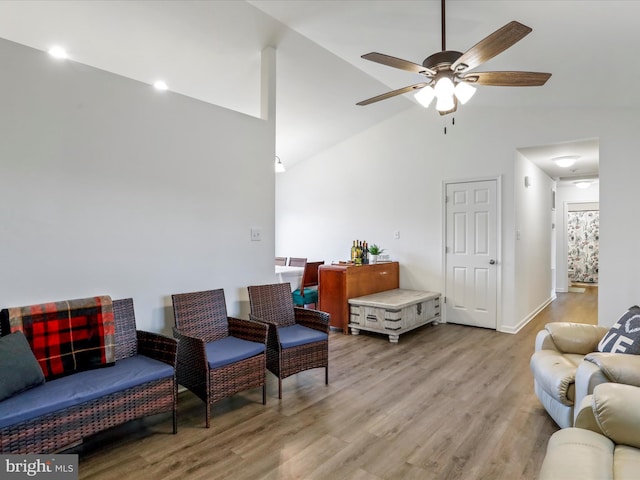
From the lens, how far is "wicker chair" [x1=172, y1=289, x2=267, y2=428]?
2.51 meters

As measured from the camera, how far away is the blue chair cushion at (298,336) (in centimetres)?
298

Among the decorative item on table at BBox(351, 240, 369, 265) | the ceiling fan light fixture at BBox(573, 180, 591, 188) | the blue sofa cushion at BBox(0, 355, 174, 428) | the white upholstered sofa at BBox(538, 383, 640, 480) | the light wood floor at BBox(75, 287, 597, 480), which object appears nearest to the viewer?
the white upholstered sofa at BBox(538, 383, 640, 480)

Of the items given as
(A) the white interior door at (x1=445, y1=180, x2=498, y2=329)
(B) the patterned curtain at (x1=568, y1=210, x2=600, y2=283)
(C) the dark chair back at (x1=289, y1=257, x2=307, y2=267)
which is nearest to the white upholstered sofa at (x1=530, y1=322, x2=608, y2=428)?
(A) the white interior door at (x1=445, y1=180, x2=498, y2=329)

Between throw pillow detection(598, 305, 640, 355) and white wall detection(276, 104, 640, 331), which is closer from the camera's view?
throw pillow detection(598, 305, 640, 355)

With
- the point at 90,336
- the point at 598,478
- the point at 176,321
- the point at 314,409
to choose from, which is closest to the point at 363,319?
the point at 314,409

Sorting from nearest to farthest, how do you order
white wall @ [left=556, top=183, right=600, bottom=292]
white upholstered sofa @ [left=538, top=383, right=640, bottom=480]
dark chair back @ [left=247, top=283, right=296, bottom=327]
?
1. white upholstered sofa @ [left=538, top=383, right=640, bottom=480]
2. dark chair back @ [left=247, top=283, right=296, bottom=327]
3. white wall @ [left=556, top=183, right=600, bottom=292]

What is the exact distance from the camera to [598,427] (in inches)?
62.9

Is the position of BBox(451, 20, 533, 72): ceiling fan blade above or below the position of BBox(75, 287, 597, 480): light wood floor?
above

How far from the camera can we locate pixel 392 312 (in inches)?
174

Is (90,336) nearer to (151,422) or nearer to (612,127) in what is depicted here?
(151,422)

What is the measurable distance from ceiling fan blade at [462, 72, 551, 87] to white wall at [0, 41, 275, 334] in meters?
1.98

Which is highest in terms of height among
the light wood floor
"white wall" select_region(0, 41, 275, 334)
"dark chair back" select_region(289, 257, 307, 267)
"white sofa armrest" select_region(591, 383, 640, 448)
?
"white wall" select_region(0, 41, 275, 334)

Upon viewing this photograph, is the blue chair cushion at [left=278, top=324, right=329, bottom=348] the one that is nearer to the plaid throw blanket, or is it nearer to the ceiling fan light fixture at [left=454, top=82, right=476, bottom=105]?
the plaid throw blanket

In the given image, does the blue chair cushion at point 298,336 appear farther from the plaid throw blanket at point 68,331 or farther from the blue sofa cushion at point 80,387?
the plaid throw blanket at point 68,331
